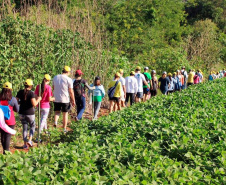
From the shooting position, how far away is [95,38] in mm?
13539

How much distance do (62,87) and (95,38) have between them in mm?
4989

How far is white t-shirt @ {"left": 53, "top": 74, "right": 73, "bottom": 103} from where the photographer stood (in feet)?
29.6

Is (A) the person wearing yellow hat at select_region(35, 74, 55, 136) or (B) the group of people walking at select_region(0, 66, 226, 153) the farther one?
(A) the person wearing yellow hat at select_region(35, 74, 55, 136)

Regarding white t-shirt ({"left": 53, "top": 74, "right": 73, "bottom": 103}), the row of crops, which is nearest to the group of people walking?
white t-shirt ({"left": 53, "top": 74, "right": 73, "bottom": 103})

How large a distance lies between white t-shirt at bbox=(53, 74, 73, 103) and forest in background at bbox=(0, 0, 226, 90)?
3.33 ft

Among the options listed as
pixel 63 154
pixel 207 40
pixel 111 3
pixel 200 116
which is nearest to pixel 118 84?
pixel 200 116

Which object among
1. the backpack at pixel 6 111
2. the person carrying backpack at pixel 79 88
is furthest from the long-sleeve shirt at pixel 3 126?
the person carrying backpack at pixel 79 88

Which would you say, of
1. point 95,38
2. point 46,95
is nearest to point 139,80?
point 95,38

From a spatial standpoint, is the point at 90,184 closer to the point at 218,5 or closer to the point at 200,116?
the point at 200,116

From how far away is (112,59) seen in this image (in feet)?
48.7

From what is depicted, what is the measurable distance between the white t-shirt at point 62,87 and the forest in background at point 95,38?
102 centimetres

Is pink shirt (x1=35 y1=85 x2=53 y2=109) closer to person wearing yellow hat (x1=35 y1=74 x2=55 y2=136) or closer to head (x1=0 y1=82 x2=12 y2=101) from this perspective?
person wearing yellow hat (x1=35 y1=74 x2=55 y2=136)

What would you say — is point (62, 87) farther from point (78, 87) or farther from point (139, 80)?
point (139, 80)

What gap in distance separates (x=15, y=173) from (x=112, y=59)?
1179cm
